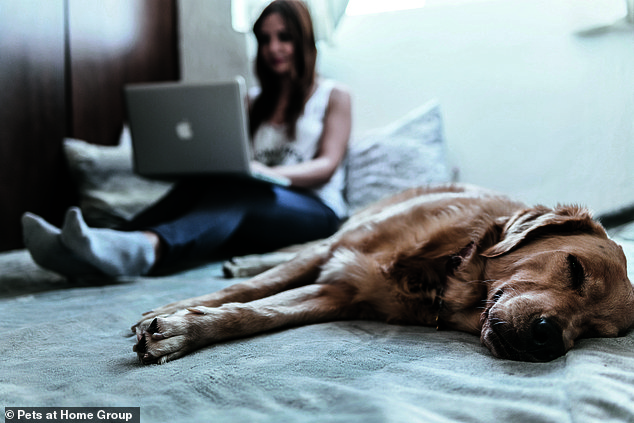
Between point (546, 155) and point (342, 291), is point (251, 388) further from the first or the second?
point (546, 155)

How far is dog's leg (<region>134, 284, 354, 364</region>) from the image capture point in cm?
113

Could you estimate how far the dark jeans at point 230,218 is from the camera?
85.4 inches

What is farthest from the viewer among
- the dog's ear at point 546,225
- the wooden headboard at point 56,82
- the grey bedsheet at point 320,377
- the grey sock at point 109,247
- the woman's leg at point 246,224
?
the wooden headboard at point 56,82

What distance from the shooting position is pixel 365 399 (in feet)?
2.68

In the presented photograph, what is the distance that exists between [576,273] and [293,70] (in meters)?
2.22

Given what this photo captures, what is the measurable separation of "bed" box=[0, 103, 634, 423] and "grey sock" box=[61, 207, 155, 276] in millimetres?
180

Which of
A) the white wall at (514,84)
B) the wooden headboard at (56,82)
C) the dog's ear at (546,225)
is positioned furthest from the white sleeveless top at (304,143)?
the dog's ear at (546,225)

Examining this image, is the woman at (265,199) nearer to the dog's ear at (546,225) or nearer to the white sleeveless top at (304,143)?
the white sleeveless top at (304,143)

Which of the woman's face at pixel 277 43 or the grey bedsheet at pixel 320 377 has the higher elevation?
the woman's face at pixel 277 43

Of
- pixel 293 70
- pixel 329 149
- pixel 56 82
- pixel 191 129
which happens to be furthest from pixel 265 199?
pixel 56 82

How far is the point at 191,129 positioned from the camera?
230 cm

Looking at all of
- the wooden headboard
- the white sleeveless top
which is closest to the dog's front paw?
the white sleeveless top

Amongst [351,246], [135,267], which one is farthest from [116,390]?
[135,267]

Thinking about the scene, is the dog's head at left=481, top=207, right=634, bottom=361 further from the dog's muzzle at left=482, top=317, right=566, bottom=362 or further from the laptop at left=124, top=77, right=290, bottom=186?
the laptop at left=124, top=77, right=290, bottom=186
